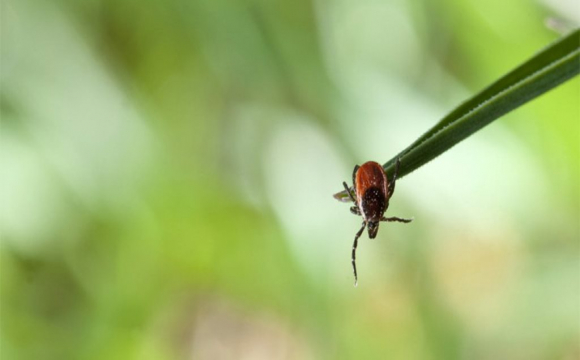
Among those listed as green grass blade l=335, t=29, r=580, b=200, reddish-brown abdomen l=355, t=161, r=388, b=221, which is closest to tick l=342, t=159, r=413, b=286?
reddish-brown abdomen l=355, t=161, r=388, b=221

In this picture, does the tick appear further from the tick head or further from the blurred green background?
the blurred green background

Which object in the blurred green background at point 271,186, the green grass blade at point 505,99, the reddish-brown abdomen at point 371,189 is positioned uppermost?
the blurred green background at point 271,186

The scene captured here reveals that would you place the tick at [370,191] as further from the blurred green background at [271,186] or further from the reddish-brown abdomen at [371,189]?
the blurred green background at [271,186]

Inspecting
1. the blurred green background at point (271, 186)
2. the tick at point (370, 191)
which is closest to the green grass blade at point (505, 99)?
the tick at point (370, 191)

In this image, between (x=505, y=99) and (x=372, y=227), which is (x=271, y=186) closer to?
(x=372, y=227)

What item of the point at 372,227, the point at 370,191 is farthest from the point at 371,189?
the point at 372,227

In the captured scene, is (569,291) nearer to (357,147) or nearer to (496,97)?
(357,147)

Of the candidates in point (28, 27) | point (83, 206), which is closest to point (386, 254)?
point (83, 206)
